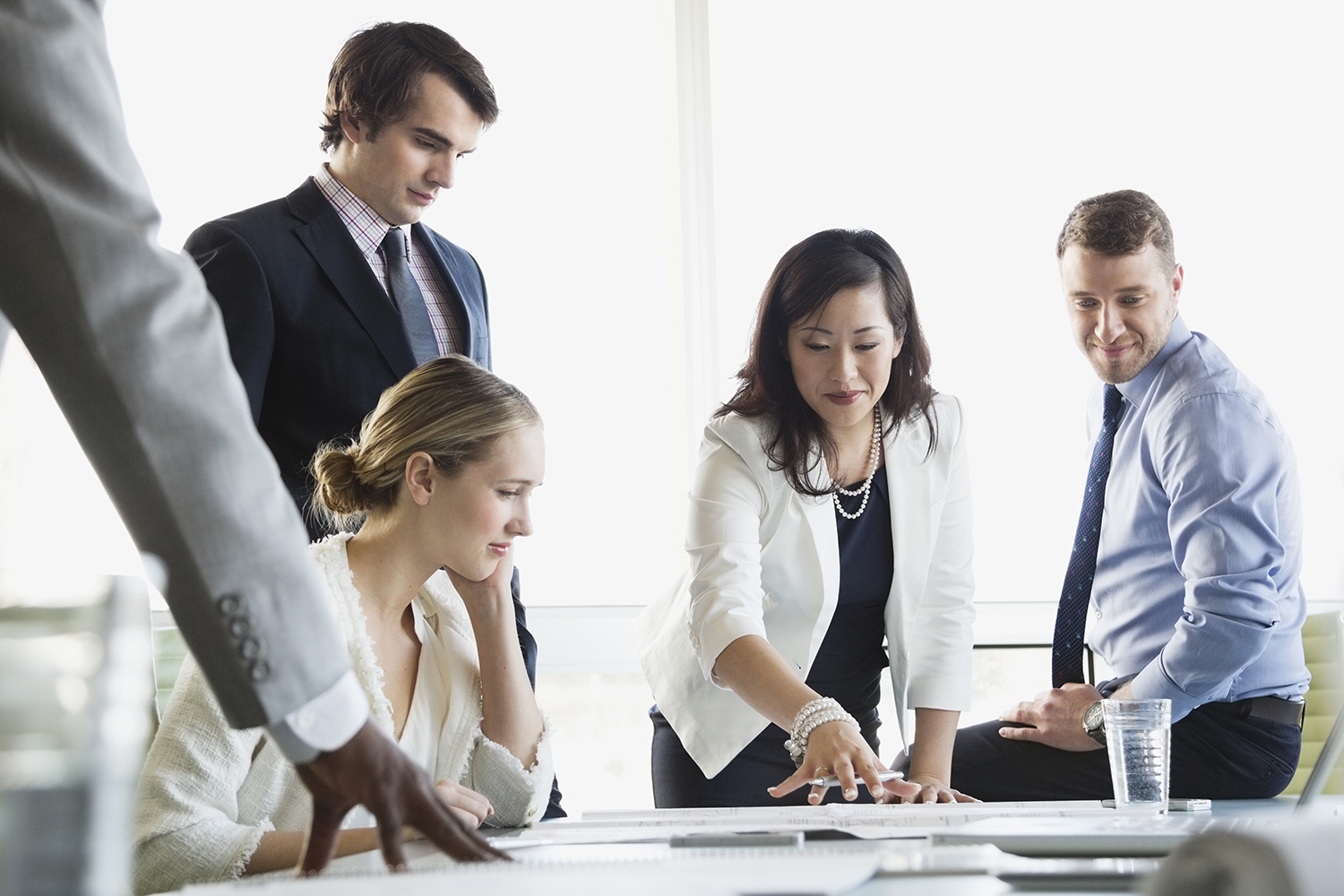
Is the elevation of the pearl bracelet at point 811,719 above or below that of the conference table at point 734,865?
below

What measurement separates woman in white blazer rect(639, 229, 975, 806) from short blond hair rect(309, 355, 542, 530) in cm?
41

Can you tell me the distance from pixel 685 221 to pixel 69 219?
2.62m

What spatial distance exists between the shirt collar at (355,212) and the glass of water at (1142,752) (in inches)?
49.7

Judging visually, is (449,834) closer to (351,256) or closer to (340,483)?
(340,483)

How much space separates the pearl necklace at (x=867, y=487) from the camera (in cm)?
186

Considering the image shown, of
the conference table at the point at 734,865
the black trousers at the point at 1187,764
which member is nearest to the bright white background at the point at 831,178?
the black trousers at the point at 1187,764

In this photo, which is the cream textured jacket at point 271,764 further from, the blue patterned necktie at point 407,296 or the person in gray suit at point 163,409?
the blue patterned necktie at point 407,296

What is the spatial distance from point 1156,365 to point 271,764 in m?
1.64

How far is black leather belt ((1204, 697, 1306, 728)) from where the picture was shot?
1.81 meters

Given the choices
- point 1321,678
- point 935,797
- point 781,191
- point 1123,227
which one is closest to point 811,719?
point 935,797

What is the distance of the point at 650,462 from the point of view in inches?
124

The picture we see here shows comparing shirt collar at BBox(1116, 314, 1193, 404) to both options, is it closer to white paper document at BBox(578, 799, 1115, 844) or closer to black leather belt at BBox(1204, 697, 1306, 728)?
black leather belt at BBox(1204, 697, 1306, 728)

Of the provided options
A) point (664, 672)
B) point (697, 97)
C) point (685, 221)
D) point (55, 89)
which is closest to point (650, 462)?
point (685, 221)

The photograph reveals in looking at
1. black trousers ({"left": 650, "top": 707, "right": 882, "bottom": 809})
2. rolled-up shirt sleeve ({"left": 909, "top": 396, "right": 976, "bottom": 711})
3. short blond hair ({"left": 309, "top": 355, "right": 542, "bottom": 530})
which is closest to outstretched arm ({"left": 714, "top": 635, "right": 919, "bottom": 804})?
black trousers ({"left": 650, "top": 707, "right": 882, "bottom": 809})
